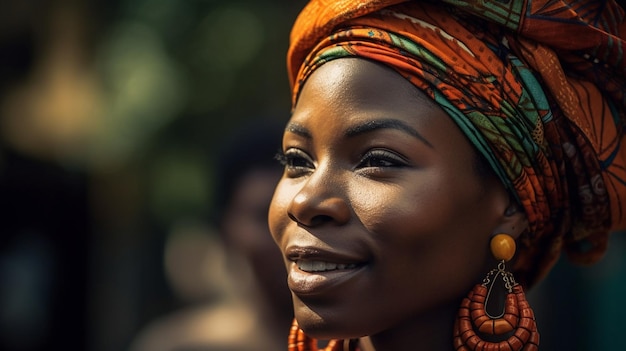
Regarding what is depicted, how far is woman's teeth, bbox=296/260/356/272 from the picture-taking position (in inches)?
102

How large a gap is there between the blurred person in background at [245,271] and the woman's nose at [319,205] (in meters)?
2.29

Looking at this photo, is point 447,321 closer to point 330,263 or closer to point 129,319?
point 330,263

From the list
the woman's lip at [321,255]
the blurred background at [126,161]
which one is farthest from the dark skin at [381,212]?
the blurred background at [126,161]

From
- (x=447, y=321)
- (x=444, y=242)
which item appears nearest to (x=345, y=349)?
(x=447, y=321)

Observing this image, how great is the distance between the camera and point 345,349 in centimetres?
301

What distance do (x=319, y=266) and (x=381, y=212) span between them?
0.24 meters

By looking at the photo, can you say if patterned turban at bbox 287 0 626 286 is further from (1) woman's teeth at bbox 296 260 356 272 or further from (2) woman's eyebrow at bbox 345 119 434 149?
(1) woman's teeth at bbox 296 260 356 272

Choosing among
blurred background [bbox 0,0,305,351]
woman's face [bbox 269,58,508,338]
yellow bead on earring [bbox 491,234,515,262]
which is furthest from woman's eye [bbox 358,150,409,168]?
blurred background [bbox 0,0,305,351]

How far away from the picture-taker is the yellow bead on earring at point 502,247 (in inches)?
106

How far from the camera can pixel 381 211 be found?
2.54 m

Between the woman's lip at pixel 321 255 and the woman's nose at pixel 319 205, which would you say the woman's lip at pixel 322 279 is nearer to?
the woman's lip at pixel 321 255

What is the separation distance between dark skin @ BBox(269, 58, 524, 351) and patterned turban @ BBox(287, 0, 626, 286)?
7 cm

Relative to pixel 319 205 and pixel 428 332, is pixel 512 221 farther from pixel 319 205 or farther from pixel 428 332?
pixel 319 205

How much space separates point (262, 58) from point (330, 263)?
4.96 m
